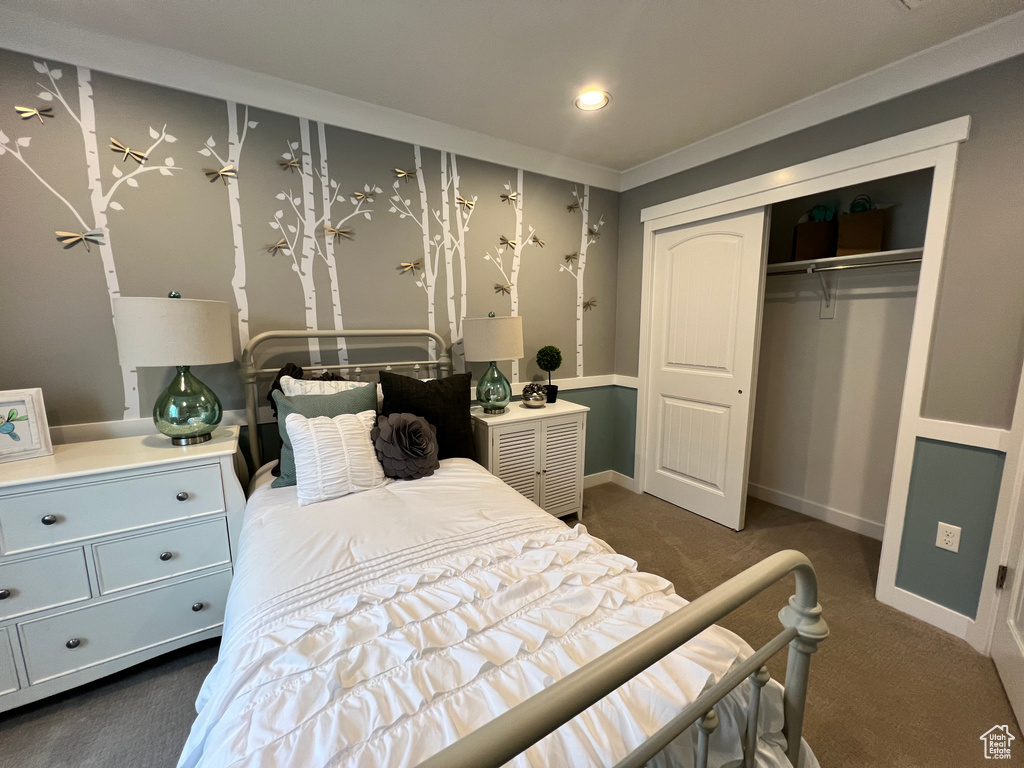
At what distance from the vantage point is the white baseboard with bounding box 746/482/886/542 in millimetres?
2623

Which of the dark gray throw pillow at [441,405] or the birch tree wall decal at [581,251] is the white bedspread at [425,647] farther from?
the birch tree wall decal at [581,251]

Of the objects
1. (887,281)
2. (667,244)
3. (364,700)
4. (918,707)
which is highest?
(667,244)

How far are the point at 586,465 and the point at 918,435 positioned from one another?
→ 6.29ft

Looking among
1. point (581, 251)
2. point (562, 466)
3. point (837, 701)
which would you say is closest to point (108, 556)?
point (562, 466)

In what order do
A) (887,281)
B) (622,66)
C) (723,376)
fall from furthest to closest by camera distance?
(723,376), (887,281), (622,66)

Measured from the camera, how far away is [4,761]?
130 centimetres

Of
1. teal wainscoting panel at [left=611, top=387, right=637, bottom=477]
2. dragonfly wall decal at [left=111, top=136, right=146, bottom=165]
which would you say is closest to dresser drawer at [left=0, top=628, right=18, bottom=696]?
dragonfly wall decal at [left=111, top=136, right=146, bottom=165]

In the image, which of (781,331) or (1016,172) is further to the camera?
(781,331)

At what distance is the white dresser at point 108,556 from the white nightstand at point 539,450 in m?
1.21

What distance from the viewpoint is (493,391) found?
252 cm

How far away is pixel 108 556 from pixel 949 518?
3291 millimetres

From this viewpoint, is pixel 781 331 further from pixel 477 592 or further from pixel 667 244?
pixel 477 592

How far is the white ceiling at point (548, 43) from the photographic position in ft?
4.94

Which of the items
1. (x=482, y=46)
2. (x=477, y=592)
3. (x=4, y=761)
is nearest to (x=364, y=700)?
(x=477, y=592)
